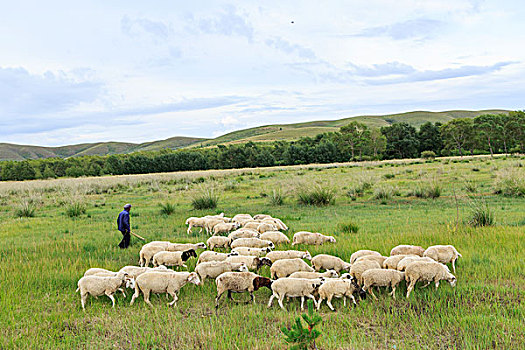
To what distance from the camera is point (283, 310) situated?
6250 millimetres

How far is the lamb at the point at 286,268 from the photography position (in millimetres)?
7739

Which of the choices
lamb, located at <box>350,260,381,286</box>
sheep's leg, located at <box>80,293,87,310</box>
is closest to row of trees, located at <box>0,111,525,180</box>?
lamb, located at <box>350,260,381,286</box>

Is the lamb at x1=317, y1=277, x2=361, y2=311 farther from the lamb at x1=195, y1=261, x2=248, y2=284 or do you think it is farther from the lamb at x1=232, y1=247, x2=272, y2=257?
the lamb at x1=232, y1=247, x2=272, y2=257

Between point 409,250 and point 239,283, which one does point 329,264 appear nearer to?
point 409,250

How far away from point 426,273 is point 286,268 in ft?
9.02

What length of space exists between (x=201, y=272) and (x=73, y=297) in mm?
2565

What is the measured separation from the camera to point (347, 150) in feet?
309

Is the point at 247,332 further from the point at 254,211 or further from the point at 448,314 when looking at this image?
the point at 254,211

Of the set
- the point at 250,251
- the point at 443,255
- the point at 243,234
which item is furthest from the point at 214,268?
the point at 443,255

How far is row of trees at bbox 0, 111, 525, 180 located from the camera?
80062mm

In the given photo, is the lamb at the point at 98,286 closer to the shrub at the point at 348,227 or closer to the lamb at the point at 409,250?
the lamb at the point at 409,250

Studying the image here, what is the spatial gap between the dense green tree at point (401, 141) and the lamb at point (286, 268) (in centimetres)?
9109

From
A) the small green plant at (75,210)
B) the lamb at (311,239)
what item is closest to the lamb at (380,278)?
the lamb at (311,239)

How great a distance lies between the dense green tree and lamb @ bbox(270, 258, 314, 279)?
299ft
